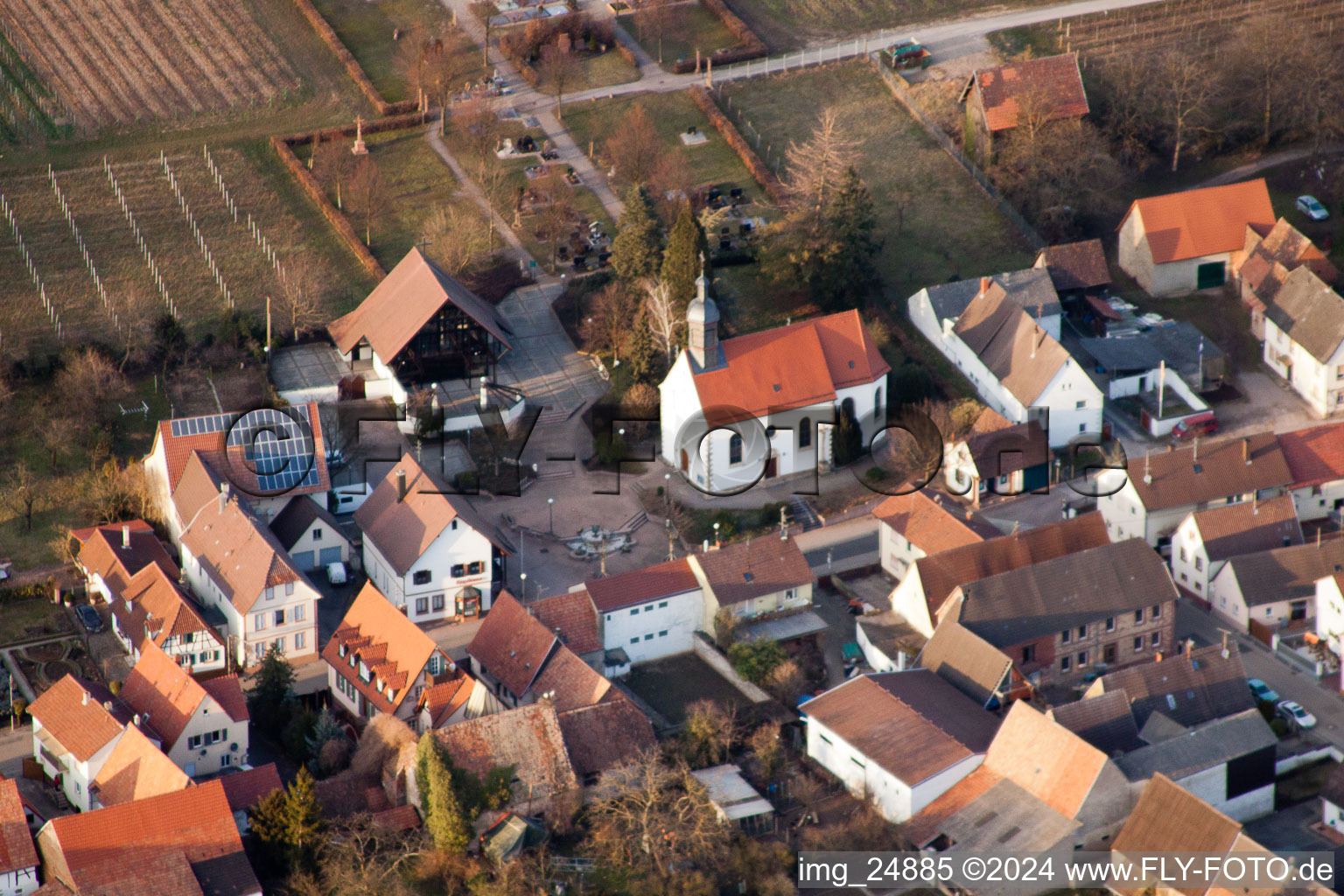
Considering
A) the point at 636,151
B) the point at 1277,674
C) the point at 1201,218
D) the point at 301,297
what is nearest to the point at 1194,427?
the point at 1201,218

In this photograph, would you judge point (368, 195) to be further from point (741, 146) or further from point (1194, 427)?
point (1194, 427)

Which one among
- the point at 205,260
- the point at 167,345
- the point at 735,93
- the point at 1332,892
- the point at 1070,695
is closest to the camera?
the point at 1332,892

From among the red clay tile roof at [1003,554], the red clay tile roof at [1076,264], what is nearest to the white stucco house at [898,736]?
the red clay tile roof at [1003,554]

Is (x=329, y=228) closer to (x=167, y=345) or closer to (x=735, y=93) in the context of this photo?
(x=167, y=345)

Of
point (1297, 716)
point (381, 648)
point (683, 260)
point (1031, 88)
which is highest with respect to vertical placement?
point (1031, 88)

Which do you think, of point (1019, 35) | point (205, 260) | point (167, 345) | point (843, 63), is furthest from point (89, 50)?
point (1019, 35)

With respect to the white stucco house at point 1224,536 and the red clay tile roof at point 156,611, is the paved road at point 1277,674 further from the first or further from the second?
the red clay tile roof at point 156,611

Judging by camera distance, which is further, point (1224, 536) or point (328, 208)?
point (328, 208)
